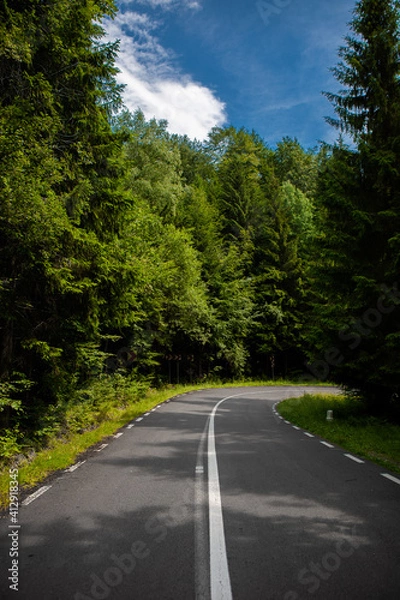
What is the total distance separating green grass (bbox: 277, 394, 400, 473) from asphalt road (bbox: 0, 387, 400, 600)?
1.26m

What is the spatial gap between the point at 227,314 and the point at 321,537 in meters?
32.0

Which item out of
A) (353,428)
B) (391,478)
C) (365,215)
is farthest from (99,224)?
(353,428)

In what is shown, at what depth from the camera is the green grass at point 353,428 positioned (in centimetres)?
831

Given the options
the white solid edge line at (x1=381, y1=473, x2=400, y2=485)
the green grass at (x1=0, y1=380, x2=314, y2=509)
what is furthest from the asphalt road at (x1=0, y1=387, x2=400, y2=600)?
the green grass at (x1=0, y1=380, x2=314, y2=509)

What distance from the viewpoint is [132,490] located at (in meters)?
5.36

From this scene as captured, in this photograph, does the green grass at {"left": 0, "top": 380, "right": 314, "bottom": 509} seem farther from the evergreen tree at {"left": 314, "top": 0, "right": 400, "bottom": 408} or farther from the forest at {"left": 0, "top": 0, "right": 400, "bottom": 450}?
the evergreen tree at {"left": 314, "top": 0, "right": 400, "bottom": 408}

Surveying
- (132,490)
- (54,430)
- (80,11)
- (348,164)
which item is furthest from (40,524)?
(348,164)

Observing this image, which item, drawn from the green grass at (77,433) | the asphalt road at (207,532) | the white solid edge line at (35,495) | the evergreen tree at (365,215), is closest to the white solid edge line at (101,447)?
the green grass at (77,433)

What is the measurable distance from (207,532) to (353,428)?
29.1ft

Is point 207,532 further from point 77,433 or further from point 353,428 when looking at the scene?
point 353,428

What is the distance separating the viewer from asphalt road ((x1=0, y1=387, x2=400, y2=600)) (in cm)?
301

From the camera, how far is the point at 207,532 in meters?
3.93

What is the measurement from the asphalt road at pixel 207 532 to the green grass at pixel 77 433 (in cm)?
42

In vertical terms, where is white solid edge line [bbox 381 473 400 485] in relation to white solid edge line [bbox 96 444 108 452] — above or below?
below
